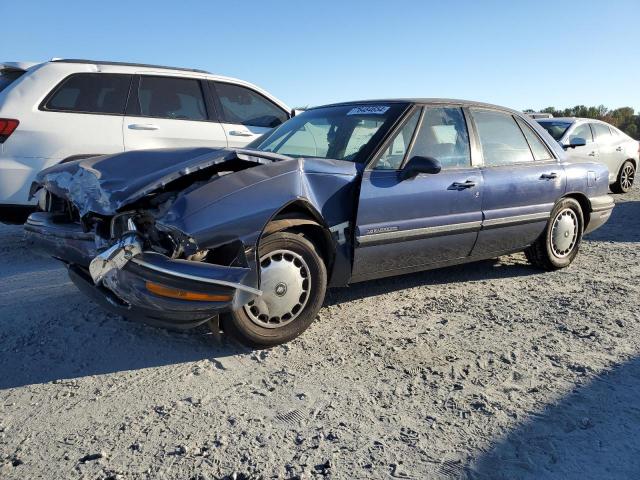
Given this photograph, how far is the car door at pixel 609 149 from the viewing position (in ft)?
32.9

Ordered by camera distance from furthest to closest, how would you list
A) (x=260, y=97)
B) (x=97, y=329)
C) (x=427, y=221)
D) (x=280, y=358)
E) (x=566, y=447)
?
(x=260, y=97) < (x=427, y=221) < (x=97, y=329) < (x=280, y=358) < (x=566, y=447)

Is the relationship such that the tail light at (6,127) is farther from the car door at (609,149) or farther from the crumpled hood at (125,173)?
the car door at (609,149)

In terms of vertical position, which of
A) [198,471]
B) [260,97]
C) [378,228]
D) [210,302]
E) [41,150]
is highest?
[260,97]

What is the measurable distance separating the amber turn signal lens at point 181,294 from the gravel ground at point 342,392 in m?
0.45

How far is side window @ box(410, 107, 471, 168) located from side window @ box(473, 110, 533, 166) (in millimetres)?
200

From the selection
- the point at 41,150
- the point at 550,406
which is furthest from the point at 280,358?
the point at 41,150

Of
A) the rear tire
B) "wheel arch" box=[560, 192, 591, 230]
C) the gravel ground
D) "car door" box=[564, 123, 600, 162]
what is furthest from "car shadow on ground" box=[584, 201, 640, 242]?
the gravel ground

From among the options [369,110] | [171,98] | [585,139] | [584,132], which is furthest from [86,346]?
[584,132]

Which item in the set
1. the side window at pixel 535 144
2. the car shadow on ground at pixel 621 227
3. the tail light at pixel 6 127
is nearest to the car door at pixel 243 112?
the tail light at pixel 6 127

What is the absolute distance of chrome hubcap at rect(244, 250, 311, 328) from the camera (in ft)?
10.3

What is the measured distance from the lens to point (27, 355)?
10.1 feet

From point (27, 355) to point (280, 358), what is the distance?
1443mm

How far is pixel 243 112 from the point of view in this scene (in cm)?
670

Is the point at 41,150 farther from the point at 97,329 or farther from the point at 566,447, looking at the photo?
the point at 566,447
